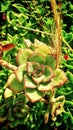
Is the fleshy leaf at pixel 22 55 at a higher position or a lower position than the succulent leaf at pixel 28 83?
higher

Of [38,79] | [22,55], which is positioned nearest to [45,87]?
[38,79]

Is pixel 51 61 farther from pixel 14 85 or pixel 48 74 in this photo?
pixel 14 85

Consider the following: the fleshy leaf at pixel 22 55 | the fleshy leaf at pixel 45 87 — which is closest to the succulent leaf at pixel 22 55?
the fleshy leaf at pixel 22 55

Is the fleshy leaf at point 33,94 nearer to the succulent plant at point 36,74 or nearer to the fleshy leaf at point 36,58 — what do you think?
the succulent plant at point 36,74

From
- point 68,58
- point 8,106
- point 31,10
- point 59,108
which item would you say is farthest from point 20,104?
point 31,10

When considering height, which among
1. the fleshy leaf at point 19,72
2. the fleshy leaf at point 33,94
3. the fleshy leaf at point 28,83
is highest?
the fleshy leaf at point 19,72

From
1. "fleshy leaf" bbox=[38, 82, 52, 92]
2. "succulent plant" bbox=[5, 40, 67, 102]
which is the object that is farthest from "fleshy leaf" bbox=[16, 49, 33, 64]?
"fleshy leaf" bbox=[38, 82, 52, 92]
